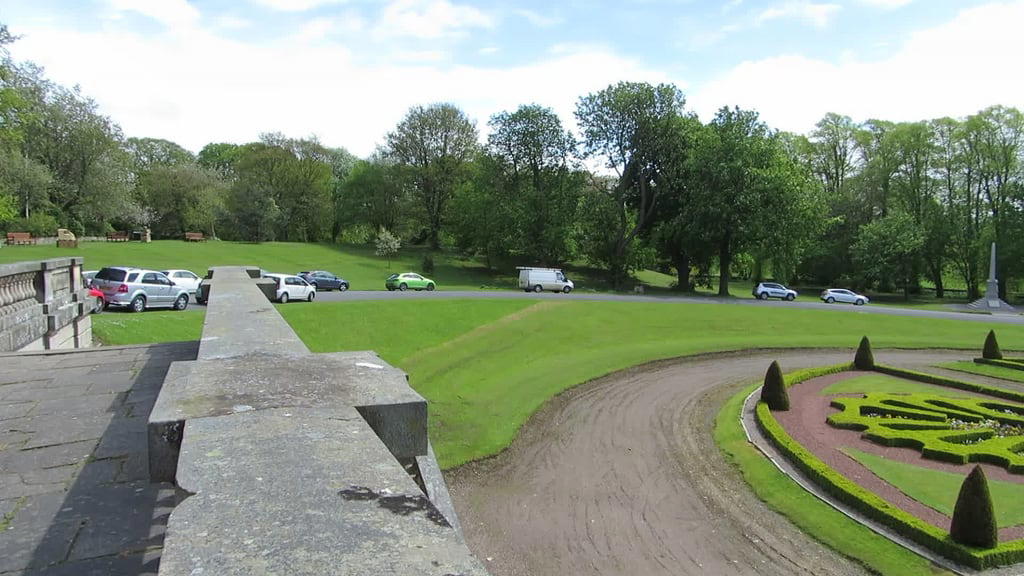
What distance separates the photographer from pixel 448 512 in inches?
184

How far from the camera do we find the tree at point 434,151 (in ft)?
230

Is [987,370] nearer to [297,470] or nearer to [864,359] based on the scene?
[864,359]

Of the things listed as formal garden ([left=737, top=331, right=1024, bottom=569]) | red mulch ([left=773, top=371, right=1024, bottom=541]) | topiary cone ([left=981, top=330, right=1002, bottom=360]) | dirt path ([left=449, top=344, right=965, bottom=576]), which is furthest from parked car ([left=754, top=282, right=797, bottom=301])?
dirt path ([left=449, top=344, right=965, bottom=576])

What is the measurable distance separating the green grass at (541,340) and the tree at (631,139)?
18.1m

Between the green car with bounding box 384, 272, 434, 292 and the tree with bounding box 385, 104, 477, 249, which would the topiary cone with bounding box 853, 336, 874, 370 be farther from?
the tree with bounding box 385, 104, 477, 249

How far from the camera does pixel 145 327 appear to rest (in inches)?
818

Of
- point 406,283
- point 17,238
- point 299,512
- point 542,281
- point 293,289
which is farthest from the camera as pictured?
point 542,281

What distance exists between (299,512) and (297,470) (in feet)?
1.13

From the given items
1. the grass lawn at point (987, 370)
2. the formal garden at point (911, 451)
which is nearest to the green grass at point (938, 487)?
the formal garden at point (911, 451)

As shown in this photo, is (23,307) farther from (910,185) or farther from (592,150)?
(910,185)

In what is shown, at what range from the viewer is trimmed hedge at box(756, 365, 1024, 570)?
35.8 feet

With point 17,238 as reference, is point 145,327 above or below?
below

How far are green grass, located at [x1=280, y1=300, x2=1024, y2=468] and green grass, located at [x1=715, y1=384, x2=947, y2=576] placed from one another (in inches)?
270

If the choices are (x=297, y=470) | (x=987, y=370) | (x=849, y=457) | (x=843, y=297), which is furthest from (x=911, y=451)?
(x=843, y=297)
